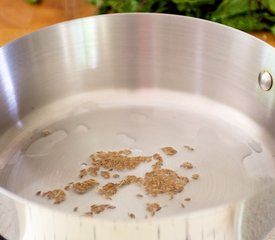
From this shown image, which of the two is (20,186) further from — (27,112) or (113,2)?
(113,2)

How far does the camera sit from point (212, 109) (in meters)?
0.78

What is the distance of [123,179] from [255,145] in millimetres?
196

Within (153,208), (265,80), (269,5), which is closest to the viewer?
(153,208)

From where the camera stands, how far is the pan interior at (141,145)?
2.06ft

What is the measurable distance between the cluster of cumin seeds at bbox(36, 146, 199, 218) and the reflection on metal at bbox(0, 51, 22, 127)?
0.14 meters

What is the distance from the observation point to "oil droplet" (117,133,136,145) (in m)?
0.72

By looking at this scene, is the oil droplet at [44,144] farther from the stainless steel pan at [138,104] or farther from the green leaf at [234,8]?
the green leaf at [234,8]

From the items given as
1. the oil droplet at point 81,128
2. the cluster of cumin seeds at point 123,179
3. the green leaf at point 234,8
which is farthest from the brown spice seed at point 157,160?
the green leaf at point 234,8

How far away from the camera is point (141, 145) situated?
0.71m

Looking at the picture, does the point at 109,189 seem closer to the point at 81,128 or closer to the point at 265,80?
the point at 81,128

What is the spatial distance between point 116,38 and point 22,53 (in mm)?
146

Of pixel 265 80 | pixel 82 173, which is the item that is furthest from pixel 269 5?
pixel 82 173

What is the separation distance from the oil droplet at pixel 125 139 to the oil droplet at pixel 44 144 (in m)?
0.08

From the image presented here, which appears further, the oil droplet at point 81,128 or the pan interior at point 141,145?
the oil droplet at point 81,128
